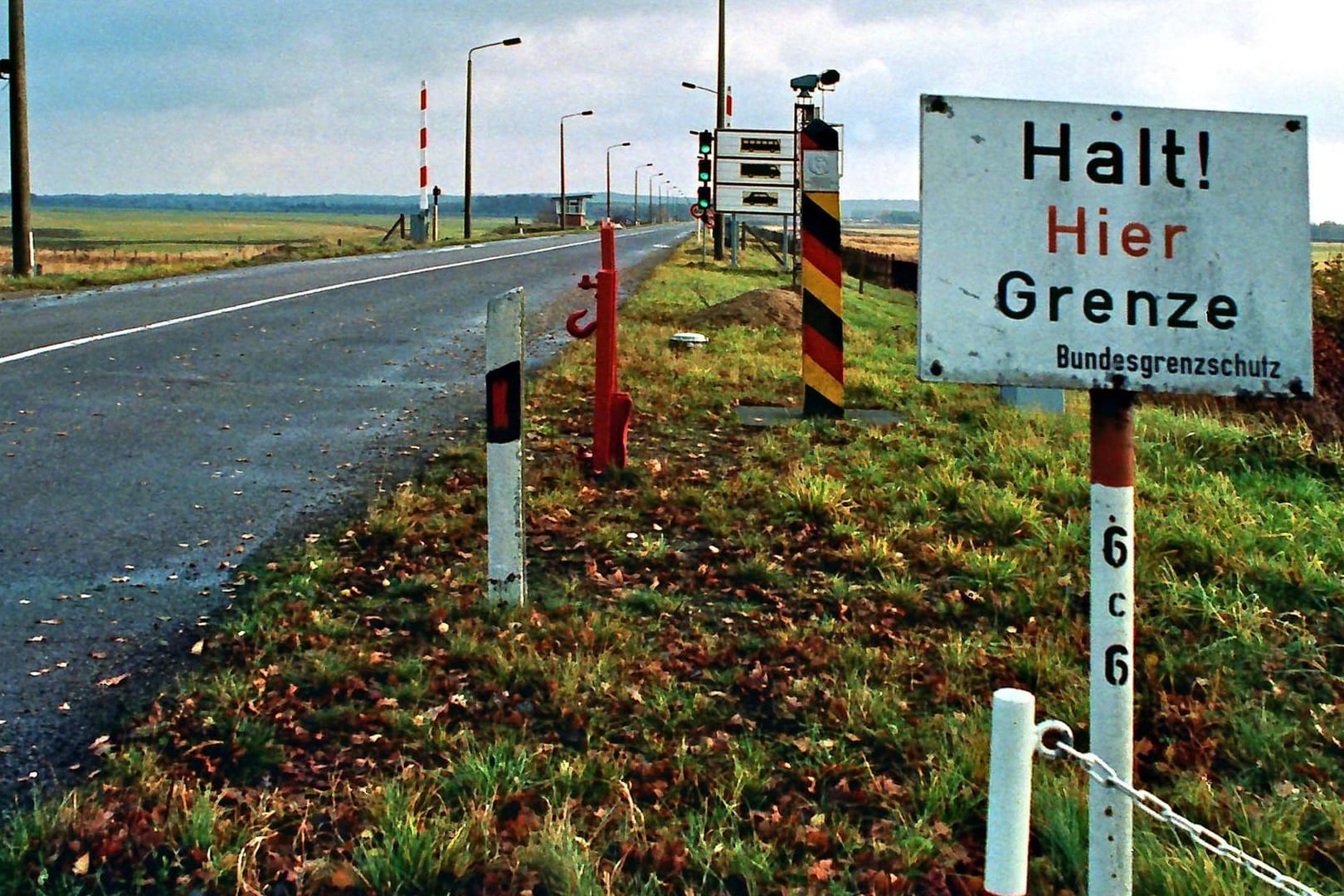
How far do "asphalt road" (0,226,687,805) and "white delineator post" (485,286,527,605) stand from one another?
95cm

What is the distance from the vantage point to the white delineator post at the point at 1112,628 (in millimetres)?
2426

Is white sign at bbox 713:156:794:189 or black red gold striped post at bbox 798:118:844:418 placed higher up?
white sign at bbox 713:156:794:189

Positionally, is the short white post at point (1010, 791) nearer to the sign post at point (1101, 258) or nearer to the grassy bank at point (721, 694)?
the sign post at point (1101, 258)

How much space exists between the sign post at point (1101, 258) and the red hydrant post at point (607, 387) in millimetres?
3854

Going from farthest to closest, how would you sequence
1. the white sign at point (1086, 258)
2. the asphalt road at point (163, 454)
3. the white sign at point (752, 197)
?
the white sign at point (752, 197), the asphalt road at point (163, 454), the white sign at point (1086, 258)

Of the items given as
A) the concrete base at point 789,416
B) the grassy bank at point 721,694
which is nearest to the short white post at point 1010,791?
the grassy bank at point 721,694

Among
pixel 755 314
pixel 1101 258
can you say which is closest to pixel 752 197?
pixel 755 314

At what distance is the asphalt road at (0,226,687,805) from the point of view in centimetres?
384

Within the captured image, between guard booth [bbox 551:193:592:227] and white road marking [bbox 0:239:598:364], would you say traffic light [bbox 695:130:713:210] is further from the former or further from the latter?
guard booth [bbox 551:193:592:227]

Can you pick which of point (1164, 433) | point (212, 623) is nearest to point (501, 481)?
point (212, 623)

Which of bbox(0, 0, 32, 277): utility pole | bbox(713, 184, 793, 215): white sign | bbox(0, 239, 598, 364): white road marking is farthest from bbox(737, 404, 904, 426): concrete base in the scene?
bbox(0, 0, 32, 277): utility pole

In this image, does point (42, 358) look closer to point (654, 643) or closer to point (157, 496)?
point (157, 496)

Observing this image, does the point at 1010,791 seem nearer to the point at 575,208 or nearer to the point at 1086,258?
the point at 1086,258

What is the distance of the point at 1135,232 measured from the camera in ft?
7.67
